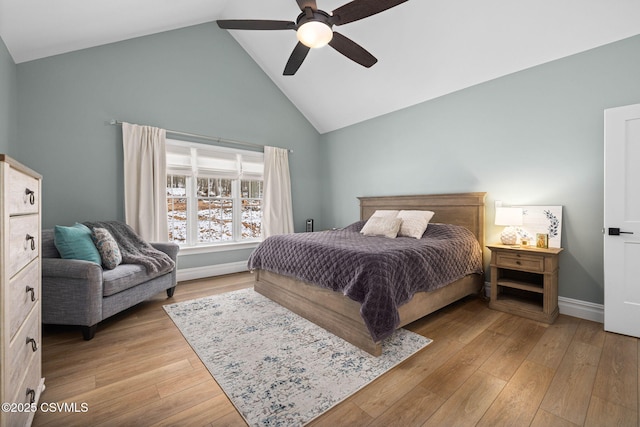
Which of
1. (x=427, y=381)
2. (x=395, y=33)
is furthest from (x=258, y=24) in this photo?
(x=427, y=381)

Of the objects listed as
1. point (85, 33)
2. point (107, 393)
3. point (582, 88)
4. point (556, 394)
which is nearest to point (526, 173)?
point (582, 88)

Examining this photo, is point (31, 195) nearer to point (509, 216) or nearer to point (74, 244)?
point (74, 244)

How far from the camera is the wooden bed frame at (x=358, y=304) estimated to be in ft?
7.38

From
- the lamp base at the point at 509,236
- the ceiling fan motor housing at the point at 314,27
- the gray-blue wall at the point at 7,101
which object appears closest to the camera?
the ceiling fan motor housing at the point at 314,27

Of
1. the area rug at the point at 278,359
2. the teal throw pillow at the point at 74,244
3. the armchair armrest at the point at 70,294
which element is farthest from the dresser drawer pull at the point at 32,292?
the teal throw pillow at the point at 74,244

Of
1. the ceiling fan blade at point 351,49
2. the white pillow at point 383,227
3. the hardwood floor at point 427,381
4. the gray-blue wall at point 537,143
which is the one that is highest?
the ceiling fan blade at point 351,49

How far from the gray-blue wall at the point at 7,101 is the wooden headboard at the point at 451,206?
4.45 metres

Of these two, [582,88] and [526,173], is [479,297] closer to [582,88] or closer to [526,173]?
[526,173]

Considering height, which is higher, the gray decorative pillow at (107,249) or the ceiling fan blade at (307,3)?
the ceiling fan blade at (307,3)

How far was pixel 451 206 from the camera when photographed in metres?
3.71

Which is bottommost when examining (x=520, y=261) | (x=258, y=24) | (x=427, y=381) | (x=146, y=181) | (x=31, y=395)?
(x=427, y=381)

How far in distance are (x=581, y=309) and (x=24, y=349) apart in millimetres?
4316

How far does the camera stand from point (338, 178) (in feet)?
18.0

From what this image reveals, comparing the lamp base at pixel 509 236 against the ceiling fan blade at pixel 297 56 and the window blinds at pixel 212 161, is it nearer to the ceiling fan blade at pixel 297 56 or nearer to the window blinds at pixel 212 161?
the ceiling fan blade at pixel 297 56
